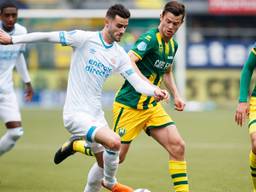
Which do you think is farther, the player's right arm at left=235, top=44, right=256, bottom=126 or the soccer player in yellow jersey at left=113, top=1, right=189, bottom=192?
the soccer player in yellow jersey at left=113, top=1, right=189, bottom=192

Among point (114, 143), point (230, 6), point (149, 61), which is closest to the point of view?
point (114, 143)

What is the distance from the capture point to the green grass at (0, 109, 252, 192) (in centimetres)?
966

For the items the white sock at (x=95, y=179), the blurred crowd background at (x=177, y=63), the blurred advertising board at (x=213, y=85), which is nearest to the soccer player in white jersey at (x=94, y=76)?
the white sock at (x=95, y=179)

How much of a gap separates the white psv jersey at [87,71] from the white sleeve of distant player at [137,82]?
0.65 ft

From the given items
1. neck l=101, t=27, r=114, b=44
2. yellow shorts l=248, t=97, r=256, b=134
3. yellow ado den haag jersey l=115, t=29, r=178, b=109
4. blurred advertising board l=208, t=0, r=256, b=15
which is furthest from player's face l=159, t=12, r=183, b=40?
blurred advertising board l=208, t=0, r=256, b=15

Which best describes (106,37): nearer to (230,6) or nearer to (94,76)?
(94,76)

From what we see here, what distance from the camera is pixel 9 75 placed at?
10.6 metres

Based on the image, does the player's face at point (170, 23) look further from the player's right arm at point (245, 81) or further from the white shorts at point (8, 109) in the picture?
the white shorts at point (8, 109)

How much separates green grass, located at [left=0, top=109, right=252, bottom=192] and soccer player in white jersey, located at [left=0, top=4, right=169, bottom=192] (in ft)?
5.19

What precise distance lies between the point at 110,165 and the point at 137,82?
885 millimetres

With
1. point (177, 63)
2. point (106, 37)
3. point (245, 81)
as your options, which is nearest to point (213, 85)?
point (177, 63)

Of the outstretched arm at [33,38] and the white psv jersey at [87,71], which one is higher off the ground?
the outstretched arm at [33,38]

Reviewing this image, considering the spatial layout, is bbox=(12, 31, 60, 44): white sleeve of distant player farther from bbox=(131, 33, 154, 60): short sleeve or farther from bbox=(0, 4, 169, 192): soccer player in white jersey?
bbox=(131, 33, 154, 60): short sleeve

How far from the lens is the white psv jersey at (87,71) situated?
7.87 meters
